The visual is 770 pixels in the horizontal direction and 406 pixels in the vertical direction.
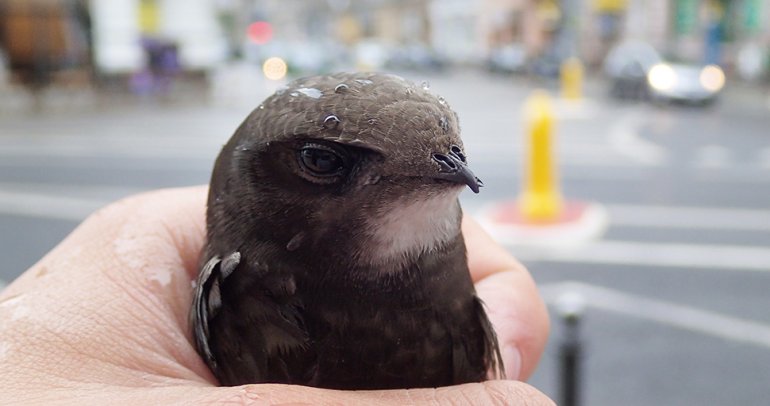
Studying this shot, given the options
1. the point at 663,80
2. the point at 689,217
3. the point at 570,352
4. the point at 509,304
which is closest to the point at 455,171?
the point at 509,304

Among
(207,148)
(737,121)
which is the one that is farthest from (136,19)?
(737,121)

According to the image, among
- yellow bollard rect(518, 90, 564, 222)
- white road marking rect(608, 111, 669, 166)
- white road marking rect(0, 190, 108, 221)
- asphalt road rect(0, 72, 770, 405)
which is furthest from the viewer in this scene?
white road marking rect(608, 111, 669, 166)

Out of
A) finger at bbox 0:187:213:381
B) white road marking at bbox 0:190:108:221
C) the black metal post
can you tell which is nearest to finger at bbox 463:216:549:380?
finger at bbox 0:187:213:381

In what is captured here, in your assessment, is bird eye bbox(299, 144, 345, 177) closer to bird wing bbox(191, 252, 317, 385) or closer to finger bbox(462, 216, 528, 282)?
bird wing bbox(191, 252, 317, 385)

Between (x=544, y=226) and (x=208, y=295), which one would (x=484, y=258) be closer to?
(x=208, y=295)

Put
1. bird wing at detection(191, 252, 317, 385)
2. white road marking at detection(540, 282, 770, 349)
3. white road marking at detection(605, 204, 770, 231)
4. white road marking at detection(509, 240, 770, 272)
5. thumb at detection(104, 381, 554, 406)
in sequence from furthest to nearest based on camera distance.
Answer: white road marking at detection(605, 204, 770, 231)
white road marking at detection(509, 240, 770, 272)
white road marking at detection(540, 282, 770, 349)
bird wing at detection(191, 252, 317, 385)
thumb at detection(104, 381, 554, 406)

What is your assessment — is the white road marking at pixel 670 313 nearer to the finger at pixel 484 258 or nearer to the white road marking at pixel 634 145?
the finger at pixel 484 258

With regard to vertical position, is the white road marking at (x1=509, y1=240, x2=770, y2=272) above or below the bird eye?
below
